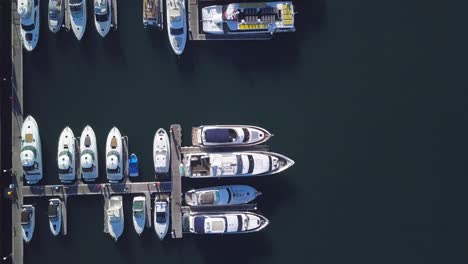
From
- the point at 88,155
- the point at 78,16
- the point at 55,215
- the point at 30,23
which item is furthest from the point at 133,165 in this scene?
the point at 30,23

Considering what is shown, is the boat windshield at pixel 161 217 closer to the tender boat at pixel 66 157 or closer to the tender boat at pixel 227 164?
the tender boat at pixel 227 164

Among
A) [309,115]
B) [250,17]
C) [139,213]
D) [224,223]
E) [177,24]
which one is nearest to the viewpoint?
[224,223]

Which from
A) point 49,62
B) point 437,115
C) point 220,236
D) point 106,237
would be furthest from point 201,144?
point 437,115

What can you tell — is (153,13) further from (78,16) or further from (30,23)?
(30,23)

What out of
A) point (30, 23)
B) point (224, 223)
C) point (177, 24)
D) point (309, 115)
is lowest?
point (224, 223)

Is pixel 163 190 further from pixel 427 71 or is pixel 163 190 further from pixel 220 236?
pixel 427 71

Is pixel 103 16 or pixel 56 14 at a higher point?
pixel 56 14

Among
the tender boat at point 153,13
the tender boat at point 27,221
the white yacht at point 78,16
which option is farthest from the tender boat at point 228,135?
the tender boat at point 27,221
